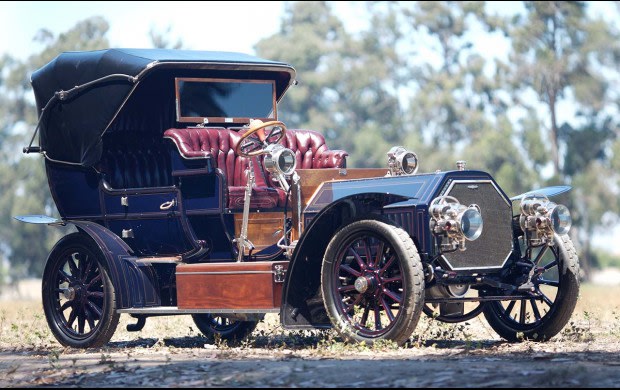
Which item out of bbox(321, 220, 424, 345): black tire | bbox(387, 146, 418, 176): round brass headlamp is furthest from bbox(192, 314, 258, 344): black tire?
bbox(321, 220, 424, 345): black tire

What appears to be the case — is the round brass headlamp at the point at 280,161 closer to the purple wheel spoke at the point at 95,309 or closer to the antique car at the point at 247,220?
the antique car at the point at 247,220

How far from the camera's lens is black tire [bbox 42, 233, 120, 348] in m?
11.6

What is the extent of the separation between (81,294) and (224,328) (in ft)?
5.44

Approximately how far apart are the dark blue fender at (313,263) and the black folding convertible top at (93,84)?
7.81 feet

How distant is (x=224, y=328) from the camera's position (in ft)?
42.5

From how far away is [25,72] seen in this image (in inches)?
2201

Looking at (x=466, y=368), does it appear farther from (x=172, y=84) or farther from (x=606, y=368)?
(x=172, y=84)

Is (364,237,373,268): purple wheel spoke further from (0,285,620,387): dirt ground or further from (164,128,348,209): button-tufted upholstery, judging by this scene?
(164,128,348,209): button-tufted upholstery

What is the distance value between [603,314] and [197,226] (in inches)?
220

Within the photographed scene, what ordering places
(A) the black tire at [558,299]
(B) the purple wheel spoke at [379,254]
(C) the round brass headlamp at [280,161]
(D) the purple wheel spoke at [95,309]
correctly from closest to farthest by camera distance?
(B) the purple wheel spoke at [379,254] < (A) the black tire at [558,299] < (C) the round brass headlamp at [280,161] < (D) the purple wheel spoke at [95,309]

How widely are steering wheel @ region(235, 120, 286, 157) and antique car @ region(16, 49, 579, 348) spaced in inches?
1.0

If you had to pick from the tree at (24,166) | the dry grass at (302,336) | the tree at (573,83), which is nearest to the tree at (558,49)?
the tree at (573,83)

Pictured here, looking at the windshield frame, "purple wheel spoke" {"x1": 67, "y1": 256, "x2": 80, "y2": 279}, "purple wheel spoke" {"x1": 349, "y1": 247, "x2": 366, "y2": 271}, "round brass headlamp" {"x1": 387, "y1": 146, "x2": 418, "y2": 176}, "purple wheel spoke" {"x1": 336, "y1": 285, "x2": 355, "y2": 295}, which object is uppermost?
the windshield frame

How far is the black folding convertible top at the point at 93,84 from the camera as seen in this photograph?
1188cm
